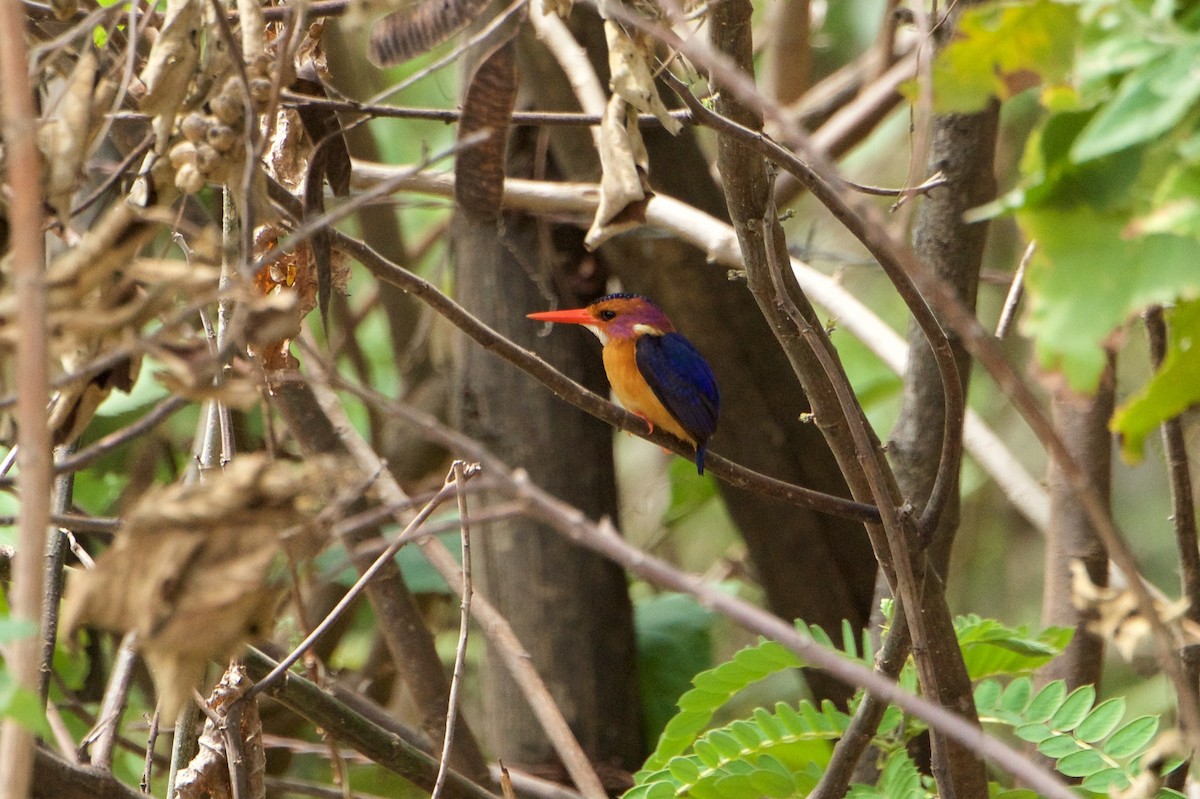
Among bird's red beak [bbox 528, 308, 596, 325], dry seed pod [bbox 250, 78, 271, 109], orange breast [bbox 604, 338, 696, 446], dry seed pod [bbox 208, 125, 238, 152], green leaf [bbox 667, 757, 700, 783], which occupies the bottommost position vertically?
green leaf [bbox 667, 757, 700, 783]

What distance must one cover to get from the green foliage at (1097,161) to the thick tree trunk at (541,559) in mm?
2423

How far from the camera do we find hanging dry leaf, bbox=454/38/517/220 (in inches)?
51.9

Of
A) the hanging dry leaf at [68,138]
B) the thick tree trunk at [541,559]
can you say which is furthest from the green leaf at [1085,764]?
the thick tree trunk at [541,559]

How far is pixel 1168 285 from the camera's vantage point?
0.77 meters

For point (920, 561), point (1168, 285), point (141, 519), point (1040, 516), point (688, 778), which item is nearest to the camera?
point (1168, 285)

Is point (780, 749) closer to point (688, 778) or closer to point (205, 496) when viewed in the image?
Answer: point (688, 778)

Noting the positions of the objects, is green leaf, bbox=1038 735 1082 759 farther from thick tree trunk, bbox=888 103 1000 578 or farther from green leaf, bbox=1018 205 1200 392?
green leaf, bbox=1018 205 1200 392

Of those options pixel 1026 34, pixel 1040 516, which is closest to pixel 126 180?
pixel 1026 34

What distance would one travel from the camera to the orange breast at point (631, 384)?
3.22 m

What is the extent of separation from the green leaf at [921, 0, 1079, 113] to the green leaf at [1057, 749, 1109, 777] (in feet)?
4.02

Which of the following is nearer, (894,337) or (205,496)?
(205,496)

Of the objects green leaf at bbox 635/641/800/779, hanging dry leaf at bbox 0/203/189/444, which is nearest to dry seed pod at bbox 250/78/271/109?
hanging dry leaf at bbox 0/203/189/444

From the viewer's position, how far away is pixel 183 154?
48.0 inches

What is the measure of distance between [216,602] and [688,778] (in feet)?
3.81
